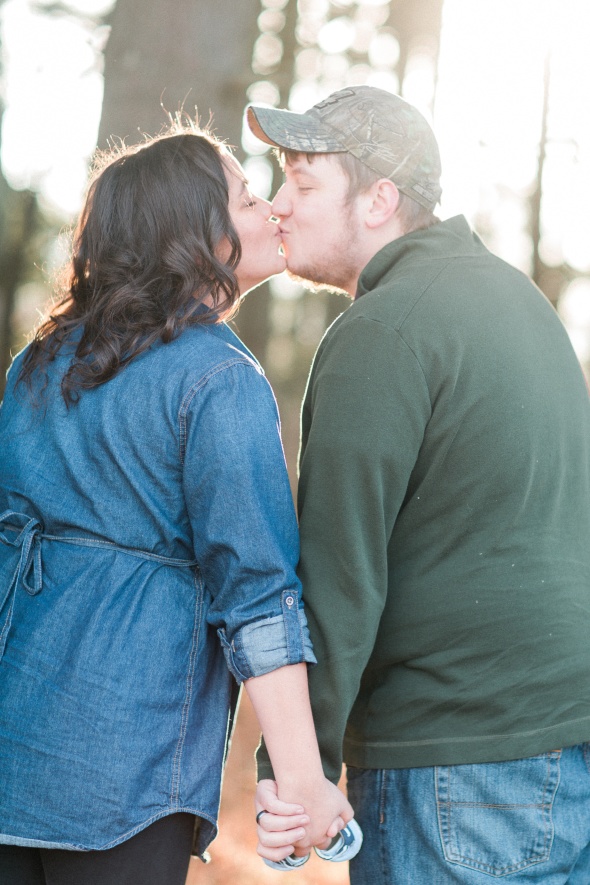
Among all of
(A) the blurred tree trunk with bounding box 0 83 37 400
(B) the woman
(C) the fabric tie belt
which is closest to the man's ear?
(B) the woman

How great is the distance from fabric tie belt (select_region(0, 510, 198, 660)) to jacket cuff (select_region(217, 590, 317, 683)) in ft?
0.63

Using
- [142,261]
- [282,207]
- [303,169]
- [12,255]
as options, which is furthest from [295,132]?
Answer: [12,255]

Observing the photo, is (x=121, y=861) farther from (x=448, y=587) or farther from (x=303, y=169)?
(x=303, y=169)

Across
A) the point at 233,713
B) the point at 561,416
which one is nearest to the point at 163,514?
the point at 233,713

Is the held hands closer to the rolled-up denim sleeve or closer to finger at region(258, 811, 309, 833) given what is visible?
finger at region(258, 811, 309, 833)

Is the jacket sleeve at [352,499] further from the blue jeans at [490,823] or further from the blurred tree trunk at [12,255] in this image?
the blurred tree trunk at [12,255]

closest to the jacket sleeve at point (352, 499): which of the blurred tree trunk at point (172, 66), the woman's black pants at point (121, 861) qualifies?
the woman's black pants at point (121, 861)

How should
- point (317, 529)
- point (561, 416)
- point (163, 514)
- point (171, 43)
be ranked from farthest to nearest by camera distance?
point (171, 43) → point (561, 416) → point (317, 529) → point (163, 514)

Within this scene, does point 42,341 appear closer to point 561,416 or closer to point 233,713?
point 233,713

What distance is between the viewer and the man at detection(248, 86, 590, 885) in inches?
75.3

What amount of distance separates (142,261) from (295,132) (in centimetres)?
85

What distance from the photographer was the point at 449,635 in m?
1.96

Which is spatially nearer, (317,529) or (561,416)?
(317,529)

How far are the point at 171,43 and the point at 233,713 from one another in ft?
9.02
